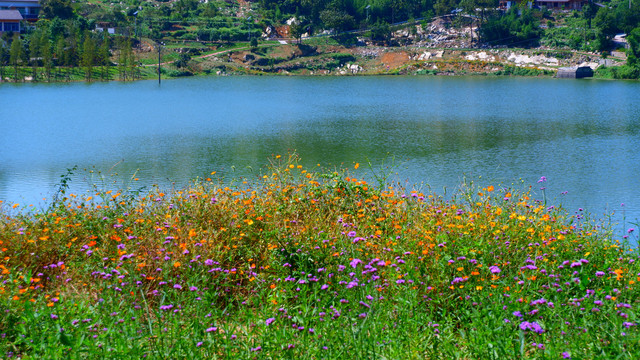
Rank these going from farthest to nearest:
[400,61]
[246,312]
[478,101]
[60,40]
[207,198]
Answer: [400,61]
[60,40]
[478,101]
[207,198]
[246,312]

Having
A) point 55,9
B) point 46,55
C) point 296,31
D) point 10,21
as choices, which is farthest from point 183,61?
point 55,9

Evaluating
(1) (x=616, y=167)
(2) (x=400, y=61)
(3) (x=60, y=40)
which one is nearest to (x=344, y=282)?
(1) (x=616, y=167)

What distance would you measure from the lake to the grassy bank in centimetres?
311

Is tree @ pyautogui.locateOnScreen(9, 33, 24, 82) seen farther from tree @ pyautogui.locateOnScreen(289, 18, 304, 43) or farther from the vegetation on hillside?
tree @ pyautogui.locateOnScreen(289, 18, 304, 43)

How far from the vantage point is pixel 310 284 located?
6.09 metres

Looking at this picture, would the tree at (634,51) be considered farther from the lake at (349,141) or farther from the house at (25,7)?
the house at (25,7)

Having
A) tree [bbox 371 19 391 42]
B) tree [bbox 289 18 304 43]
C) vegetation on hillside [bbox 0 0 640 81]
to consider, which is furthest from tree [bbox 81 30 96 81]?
tree [bbox 371 19 391 42]

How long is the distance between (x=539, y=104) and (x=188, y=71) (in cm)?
5702

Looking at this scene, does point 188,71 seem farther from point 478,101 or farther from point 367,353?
point 367,353

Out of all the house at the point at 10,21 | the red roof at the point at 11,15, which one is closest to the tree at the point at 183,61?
the house at the point at 10,21

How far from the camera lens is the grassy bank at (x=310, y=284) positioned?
14.5 ft

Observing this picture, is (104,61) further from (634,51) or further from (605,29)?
(605,29)

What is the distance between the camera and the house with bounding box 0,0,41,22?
324 ft

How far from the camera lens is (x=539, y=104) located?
39.8 metres
